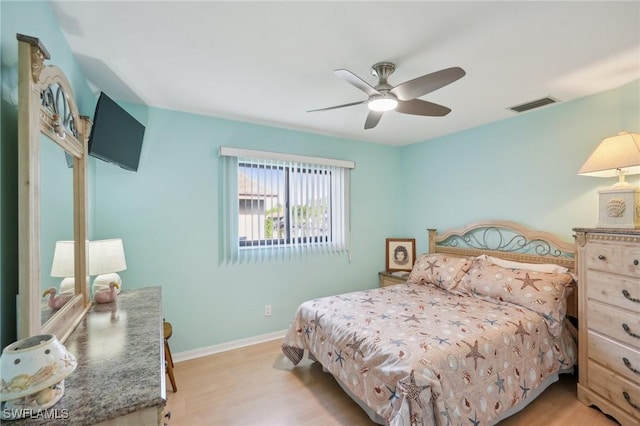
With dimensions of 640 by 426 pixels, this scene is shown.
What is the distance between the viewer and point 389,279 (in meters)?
3.67

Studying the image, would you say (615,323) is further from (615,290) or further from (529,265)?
(529,265)

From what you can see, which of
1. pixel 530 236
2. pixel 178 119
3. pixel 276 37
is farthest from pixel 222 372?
pixel 530 236

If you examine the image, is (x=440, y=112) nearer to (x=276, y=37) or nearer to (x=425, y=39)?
(x=425, y=39)

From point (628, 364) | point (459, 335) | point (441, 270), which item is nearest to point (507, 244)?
point (441, 270)

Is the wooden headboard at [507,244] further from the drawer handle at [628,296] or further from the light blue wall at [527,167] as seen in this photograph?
the drawer handle at [628,296]

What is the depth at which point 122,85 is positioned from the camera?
85.6 inches

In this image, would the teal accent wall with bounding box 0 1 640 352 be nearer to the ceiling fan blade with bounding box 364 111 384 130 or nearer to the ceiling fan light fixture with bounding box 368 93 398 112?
the ceiling fan blade with bounding box 364 111 384 130

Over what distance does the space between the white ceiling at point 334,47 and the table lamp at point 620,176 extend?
1.77ft

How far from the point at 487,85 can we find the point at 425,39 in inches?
36.2

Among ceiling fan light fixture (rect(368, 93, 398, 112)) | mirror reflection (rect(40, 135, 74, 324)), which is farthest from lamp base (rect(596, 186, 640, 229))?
mirror reflection (rect(40, 135, 74, 324))

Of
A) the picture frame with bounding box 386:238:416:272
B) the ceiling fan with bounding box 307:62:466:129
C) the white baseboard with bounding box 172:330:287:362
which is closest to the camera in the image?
the ceiling fan with bounding box 307:62:466:129

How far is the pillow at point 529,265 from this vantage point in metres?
2.39

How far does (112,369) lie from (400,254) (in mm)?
3416

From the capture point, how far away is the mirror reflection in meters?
1.09
